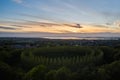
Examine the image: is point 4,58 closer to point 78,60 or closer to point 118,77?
point 78,60

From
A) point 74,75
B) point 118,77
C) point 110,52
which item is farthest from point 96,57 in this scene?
point 74,75

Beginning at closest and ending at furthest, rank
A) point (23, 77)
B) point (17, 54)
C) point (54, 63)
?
1. point (23, 77)
2. point (54, 63)
3. point (17, 54)

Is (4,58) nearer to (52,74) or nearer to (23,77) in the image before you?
(23,77)

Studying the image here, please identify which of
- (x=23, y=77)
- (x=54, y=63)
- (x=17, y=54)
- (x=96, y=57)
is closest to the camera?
(x=23, y=77)

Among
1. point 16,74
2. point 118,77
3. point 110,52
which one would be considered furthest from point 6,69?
point 110,52

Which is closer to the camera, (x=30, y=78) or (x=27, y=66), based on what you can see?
(x=30, y=78)

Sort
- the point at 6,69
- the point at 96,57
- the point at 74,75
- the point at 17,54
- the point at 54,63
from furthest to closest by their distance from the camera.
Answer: the point at 17,54 < the point at 96,57 < the point at 54,63 < the point at 6,69 < the point at 74,75
